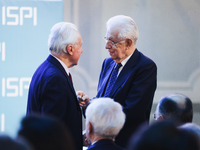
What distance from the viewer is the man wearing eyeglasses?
2.88 metres

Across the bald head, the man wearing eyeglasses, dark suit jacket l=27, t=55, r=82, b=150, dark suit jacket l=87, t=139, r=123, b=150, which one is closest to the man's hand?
the man wearing eyeglasses

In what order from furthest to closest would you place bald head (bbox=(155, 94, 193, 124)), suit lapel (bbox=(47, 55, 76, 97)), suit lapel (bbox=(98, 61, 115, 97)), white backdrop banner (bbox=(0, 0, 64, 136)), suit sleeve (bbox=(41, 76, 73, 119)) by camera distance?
1. white backdrop banner (bbox=(0, 0, 64, 136))
2. suit lapel (bbox=(98, 61, 115, 97))
3. suit lapel (bbox=(47, 55, 76, 97))
4. suit sleeve (bbox=(41, 76, 73, 119))
5. bald head (bbox=(155, 94, 193, 124))

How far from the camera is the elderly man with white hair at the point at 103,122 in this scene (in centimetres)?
213

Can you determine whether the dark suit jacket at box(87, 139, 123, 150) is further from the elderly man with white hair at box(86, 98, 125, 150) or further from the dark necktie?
the dark necktie

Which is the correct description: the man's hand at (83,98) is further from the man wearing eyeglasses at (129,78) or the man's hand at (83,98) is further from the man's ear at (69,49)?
the man's ear at (69,49)

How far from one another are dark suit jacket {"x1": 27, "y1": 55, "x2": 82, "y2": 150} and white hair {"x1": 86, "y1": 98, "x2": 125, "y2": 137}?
0.52 metres

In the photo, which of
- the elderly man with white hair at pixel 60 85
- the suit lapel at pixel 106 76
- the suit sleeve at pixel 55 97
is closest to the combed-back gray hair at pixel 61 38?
the elderly man with white hair at pixel 60 85

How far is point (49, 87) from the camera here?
2.66 meters

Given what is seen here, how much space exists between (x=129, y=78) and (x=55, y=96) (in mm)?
604

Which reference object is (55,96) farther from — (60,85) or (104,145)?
(104,145)

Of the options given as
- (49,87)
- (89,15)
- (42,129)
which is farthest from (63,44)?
(89,15)

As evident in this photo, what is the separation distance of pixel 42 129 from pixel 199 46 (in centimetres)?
411

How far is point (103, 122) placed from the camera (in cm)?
214

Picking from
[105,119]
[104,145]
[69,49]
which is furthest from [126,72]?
[104,145]
